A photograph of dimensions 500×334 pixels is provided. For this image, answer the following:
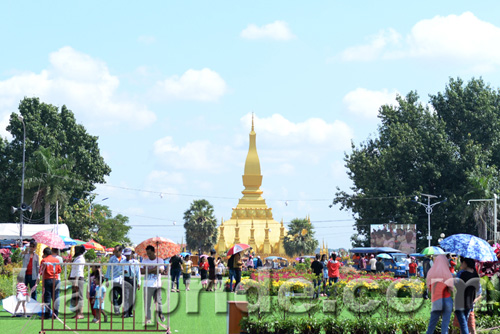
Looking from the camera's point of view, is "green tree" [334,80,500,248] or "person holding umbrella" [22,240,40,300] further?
"green tree" [334,80,500,248]

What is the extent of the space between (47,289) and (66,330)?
3085mm

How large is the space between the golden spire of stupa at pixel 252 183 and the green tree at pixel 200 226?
44.9ft

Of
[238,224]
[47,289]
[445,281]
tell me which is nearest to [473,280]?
[445,281]

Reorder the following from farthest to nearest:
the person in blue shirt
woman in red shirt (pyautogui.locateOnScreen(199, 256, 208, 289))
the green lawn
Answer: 1. woman in red shirt (pyautogui.locateOnScreen(199, 256, 208, 289))
2. the person in blue shirt
3. the green lawn

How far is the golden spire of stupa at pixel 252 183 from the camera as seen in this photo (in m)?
88.1

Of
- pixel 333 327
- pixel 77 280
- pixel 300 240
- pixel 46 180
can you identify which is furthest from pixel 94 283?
pixel 300 240

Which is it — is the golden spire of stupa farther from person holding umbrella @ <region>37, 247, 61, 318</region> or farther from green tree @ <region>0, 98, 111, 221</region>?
person holding umbrella @ <region>37, 247, 61, 318</region>

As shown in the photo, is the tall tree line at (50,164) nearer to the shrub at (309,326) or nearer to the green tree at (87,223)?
the green tree at (87,223)

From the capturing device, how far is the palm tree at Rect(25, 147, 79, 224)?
180 feet

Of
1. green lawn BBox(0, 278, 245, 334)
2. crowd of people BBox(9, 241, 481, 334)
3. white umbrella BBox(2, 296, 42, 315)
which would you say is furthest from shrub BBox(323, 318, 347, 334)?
white umbrella BBox(2, 296, 42, 315)

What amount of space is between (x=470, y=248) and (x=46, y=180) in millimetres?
44252

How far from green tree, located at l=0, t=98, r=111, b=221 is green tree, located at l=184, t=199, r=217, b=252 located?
1332cm

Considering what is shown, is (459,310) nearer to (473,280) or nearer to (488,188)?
(473,280)

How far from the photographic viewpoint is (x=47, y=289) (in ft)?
53.0
